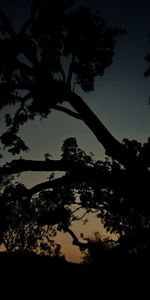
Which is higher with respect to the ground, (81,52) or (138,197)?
(81,52)

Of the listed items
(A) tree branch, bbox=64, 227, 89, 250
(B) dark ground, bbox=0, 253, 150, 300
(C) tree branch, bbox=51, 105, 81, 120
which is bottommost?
(B) dark ground, bbox=0, 253, 150, 300

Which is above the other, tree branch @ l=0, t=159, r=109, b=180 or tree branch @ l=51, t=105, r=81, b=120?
tree branch @ l=51, t=105, r=81, b=120

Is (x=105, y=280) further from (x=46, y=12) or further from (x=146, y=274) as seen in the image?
(x=46, y=12)

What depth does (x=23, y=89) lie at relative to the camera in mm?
16438

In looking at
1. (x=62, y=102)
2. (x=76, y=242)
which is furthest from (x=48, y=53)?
(x=76, y=242)

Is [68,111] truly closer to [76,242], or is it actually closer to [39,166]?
[39,166]

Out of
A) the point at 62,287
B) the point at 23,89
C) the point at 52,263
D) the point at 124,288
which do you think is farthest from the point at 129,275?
the point at 23,89

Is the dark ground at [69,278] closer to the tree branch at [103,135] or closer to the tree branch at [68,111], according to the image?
the tree branch at [103,135]

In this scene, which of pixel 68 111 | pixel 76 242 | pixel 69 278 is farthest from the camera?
pixel 76 242

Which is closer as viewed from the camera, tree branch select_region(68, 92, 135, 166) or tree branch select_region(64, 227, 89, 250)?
tree branch select_region(68, 92, 135, 166)

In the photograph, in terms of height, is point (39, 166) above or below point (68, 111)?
below

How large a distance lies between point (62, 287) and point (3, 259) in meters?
2.49

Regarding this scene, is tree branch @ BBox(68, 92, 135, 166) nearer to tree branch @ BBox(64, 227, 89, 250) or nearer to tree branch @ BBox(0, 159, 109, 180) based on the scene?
tree branch @ BBox(0, 159, 109, 180)

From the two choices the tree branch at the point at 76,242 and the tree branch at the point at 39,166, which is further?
the tree branch at the point at 76,242
